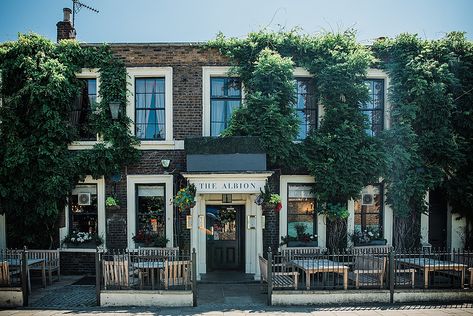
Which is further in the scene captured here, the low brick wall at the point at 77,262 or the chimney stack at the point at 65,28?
the chimney stack at the point at 65,28

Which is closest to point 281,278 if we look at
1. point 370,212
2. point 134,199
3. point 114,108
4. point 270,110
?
point 370,212

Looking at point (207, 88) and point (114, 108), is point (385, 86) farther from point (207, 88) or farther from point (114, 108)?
point (114, 108)

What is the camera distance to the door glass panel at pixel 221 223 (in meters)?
11.4

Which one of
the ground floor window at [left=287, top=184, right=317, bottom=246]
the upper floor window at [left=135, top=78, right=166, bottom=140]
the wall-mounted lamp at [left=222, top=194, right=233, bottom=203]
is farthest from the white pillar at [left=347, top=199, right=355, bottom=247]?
the upper floor window at [left=135, top=78, right=166, bottom=140]

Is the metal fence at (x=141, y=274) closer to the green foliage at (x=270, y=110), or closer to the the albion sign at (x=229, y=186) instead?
the the albion sign at (x=229, y=186)

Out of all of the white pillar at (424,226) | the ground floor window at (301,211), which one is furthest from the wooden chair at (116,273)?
the white pillar at (424,226)

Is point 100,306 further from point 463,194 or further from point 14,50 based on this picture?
point 463,194

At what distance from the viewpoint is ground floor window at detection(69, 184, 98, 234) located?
11109mm

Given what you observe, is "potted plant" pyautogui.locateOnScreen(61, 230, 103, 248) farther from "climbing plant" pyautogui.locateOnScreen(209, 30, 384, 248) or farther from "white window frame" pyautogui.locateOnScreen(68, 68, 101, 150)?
"climbing plant" pyautogui.locateOnScreen(209, 30, 384, 248)

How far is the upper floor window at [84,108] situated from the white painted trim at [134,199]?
2.02m

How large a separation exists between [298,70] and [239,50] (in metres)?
2.10

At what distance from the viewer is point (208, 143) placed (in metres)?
10.3

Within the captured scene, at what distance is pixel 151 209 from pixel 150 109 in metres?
3.38

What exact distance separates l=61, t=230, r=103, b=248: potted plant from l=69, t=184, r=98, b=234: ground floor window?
8.2 inches
